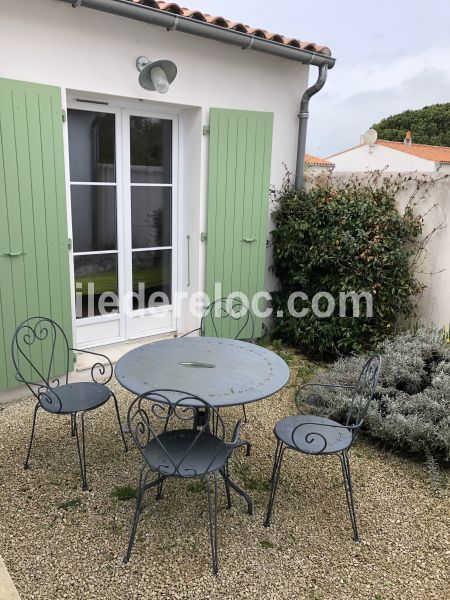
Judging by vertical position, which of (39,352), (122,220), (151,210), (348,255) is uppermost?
(151,210)

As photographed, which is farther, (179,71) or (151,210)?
(151,210)

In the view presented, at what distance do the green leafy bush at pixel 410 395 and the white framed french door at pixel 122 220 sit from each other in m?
2.02

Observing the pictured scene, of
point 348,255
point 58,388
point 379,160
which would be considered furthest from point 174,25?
point 379,160

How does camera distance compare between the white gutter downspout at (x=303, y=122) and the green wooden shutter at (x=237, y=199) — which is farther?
the white gutter downspout at (x=303, y=122)

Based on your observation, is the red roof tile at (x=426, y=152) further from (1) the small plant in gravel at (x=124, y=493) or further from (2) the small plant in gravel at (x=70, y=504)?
(2) the small plant in gravel at (x=70, y=504)

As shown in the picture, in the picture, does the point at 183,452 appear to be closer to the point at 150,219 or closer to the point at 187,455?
the point at 187,455

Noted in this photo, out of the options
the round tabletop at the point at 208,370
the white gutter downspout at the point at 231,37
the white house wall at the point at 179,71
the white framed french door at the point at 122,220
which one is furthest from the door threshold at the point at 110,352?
the white gutter downspout at the point at 231,37

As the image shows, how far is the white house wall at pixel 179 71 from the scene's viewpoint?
3453 mm

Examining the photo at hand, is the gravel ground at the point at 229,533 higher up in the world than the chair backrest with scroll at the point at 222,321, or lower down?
lower down

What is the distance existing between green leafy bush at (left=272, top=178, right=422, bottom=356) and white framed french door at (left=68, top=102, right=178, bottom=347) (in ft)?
4.48

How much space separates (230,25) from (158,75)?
0.94 m

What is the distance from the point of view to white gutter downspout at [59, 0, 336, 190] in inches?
140

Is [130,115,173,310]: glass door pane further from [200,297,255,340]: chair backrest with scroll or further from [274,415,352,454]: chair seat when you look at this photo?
[274,415,352,454]: chair seat

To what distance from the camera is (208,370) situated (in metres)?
2.67
